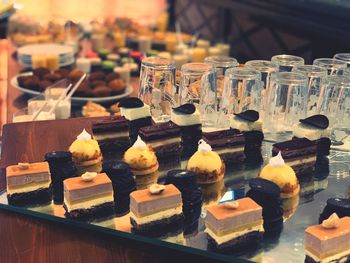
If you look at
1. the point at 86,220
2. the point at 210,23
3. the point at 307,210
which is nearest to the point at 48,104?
the point at 86,220

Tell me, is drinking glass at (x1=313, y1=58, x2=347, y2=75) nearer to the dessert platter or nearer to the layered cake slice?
the dessert platter

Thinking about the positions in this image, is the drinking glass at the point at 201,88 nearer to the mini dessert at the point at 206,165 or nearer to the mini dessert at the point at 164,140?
the mini dessert at the point at 164,140

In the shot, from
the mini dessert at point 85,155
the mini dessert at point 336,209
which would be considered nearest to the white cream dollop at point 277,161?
the mini dessert at point 336,209

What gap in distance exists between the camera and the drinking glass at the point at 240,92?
6.57 feet

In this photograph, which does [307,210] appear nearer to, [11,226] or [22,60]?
[11,226]

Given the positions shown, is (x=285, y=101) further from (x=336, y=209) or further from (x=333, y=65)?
(x=336, y=209)

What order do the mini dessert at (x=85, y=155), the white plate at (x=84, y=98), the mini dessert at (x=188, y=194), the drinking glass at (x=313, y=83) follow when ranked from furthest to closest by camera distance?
the white plate at (x=84, y=98)
the drinking glass at (x=313, y=83)
the mini dessert at (x=85, y=155)
the mini dessert at (x=188, y=194)

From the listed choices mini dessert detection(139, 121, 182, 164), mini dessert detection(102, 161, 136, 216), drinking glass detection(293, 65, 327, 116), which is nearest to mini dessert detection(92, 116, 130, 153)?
mini dessert detection(139, 121, 182, 164)

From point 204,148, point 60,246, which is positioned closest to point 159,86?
point 204,148

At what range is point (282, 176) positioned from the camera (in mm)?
1584

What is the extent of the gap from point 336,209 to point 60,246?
71cm

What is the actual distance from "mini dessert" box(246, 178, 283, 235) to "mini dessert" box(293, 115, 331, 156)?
0.44m

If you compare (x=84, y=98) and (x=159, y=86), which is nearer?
(x=159, y=86)

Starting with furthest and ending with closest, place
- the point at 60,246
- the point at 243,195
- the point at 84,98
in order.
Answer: the point at 84,98 < the point at 243,195 < the point at 60,246
